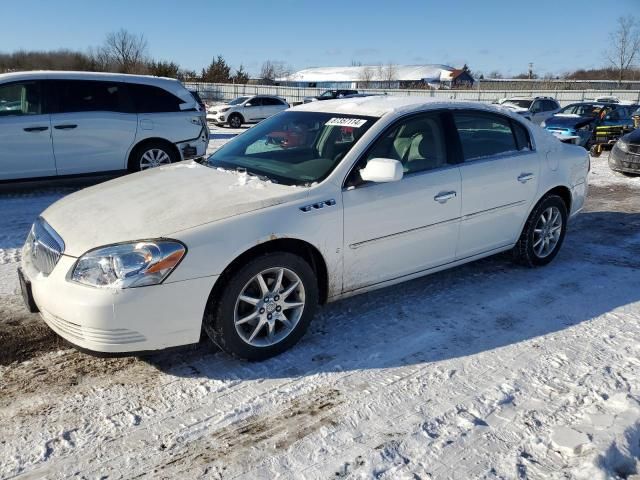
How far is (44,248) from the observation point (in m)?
3.31

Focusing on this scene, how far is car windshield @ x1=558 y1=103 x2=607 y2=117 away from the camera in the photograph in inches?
680

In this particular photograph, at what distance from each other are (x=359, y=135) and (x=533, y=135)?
207cm

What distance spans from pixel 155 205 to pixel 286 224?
83 cm

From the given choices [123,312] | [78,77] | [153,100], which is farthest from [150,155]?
[123,312]

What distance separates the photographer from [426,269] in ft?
Result: 14.0

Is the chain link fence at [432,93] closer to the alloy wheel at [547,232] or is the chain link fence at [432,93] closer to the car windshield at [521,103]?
the car windshield at [521,103]

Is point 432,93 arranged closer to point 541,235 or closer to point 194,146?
point 194,146

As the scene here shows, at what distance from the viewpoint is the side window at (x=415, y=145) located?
13.1 feet

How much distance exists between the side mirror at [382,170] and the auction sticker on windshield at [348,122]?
19.8 inches

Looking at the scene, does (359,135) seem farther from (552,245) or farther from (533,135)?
(552,245)

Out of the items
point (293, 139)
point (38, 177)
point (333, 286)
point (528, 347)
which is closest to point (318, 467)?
point (333, 286)

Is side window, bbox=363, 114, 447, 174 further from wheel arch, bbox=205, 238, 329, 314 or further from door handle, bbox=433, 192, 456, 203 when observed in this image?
wheel arch, bbox=205, 238, 329, 314

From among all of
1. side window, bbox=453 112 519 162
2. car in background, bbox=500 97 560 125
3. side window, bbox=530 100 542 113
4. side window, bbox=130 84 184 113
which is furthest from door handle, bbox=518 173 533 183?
side window, bbox=530 100 542 113

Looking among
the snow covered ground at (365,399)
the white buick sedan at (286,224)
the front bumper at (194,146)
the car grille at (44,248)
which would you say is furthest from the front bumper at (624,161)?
the car grille at (44,248)
